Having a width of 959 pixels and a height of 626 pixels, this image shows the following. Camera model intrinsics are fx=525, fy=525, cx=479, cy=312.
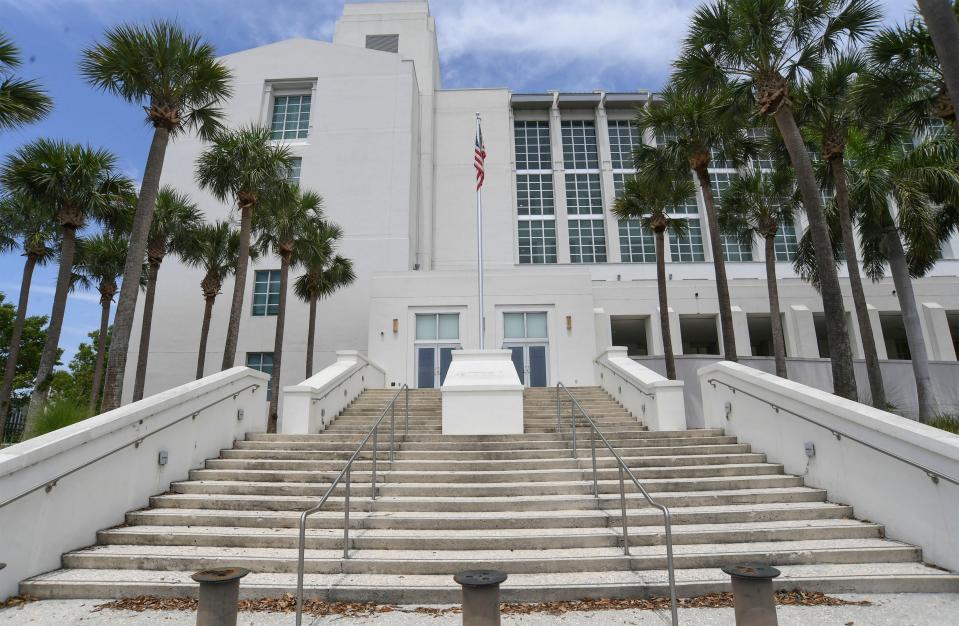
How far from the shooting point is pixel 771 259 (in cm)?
1809

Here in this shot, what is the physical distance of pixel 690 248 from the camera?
32719mm

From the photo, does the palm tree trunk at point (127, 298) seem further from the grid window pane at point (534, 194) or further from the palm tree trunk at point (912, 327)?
the grid window pane at point (534, 194)

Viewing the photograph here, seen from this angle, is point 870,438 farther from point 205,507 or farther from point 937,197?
point 937,197

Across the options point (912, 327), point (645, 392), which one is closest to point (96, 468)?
point (645, 392)

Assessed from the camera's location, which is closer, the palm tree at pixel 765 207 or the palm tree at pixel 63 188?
the palm tree at pixel 63 188

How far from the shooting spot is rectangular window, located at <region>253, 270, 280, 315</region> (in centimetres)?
2570

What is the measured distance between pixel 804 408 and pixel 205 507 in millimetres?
8735

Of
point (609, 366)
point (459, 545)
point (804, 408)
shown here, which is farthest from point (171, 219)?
point (804, 408)

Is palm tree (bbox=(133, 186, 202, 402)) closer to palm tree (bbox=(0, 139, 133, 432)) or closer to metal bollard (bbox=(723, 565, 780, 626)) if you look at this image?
palm tree (bbox=(0, 139, 133, 432))

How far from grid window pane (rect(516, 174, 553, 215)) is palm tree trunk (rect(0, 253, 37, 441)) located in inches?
969

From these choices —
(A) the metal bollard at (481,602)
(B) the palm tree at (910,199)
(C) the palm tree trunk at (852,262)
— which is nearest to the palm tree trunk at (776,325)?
(B) the palm tree at (910,199)

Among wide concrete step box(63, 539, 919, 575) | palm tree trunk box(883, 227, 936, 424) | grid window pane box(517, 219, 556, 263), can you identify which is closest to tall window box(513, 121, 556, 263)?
Answer: grid window pane box(517, 219, 556, 263)

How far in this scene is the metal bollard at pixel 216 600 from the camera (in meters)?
3.87

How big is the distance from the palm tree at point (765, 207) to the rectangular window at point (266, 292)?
20318mm
